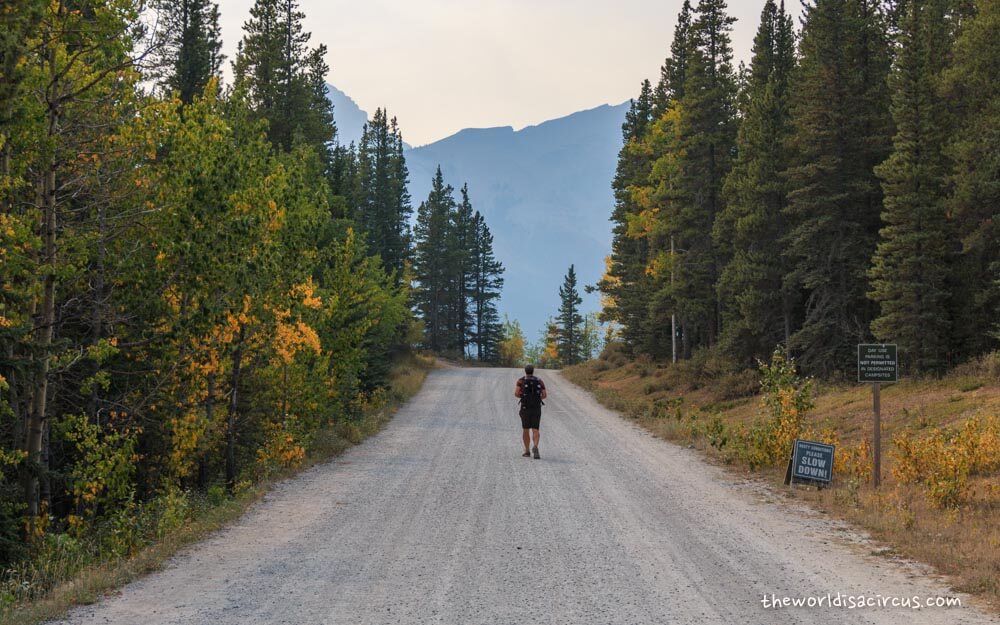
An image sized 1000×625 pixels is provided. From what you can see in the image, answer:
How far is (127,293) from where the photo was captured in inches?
427

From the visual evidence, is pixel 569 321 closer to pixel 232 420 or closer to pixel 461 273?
pixel 461 273

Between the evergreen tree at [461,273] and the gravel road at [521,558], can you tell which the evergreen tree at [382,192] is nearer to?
the evergreen tree at [461,273]

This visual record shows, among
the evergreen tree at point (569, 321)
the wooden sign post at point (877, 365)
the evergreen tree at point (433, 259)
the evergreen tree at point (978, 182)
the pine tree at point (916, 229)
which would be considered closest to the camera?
the wooden sign post at point (877, 365)

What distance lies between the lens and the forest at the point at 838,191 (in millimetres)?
23609

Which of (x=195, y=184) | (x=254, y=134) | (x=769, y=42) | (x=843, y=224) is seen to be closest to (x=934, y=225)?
(x=843, y=224)

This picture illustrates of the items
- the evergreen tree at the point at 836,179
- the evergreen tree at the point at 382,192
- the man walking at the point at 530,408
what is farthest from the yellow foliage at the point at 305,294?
the evergreen tree at the point at 382,192

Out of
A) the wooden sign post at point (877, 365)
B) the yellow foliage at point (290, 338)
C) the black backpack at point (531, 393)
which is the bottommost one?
the black backpack at point (531, 393)

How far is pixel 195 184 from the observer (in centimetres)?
1036

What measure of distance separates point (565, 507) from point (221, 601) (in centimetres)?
567

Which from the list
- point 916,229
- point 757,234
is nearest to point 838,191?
point 757,234

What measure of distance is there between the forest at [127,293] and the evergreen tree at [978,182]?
64.1 ft

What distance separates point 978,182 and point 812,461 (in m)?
14.8

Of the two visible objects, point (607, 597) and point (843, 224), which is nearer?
point (607, 597)

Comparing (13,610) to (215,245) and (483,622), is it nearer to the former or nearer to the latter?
(483,622)
